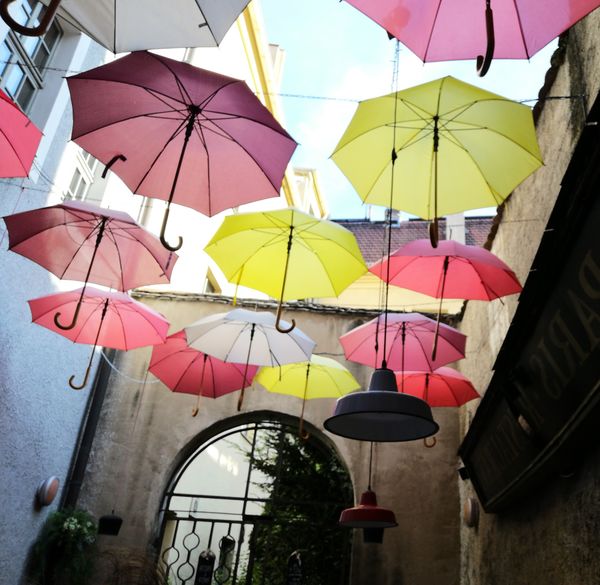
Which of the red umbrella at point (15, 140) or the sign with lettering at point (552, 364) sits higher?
the red umbrella at point (15, 140)

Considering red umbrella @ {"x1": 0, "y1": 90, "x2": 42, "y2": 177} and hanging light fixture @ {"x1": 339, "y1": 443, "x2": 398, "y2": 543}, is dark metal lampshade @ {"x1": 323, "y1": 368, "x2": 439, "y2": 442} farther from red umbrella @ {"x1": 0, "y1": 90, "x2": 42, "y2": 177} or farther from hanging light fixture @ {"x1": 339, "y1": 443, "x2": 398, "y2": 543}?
red umbrella @ {"x1": 0, "y1": 90, "x2": 42, "y2": 177}

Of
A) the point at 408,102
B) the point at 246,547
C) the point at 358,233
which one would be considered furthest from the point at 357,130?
the point at 358,233

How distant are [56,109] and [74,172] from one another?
41.7 inches

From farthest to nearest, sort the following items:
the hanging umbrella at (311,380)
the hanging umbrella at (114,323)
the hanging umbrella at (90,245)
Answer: the hanging umbrella at (311,380), the hanging umbrella at (114,323), the hanging umbrella at (90,245)

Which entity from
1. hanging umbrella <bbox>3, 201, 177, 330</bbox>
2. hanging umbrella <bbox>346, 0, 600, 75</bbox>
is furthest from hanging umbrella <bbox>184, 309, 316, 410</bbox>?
hanging umbrella <bbox>346, 0, 600, 75</bbox>

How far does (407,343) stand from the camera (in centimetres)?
642

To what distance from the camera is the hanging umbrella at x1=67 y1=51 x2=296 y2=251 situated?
3641 mm

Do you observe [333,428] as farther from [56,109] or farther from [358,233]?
[358,233]

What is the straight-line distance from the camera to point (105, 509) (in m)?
7.74

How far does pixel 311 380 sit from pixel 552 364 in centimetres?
435

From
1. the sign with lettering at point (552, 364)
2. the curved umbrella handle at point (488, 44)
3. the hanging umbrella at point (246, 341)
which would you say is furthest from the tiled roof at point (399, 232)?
the curved umbrella handle at point (488, 44)

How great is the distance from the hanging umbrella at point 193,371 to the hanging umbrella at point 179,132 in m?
3.00

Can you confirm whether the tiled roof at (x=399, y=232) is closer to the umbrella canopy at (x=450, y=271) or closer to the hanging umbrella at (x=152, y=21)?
the umbrella canopy at (x=450, y=271)

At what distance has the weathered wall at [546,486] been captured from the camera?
314cm
